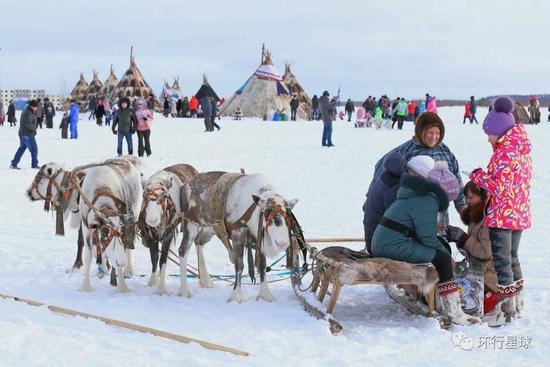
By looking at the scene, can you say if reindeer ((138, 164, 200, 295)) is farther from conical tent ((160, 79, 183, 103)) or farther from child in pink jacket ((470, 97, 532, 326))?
conical tent ((160, 79, 183, 103))

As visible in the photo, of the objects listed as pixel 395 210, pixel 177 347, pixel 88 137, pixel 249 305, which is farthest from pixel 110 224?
pixel 88 137

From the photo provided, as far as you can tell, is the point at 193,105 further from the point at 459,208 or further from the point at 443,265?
the point at 443,265

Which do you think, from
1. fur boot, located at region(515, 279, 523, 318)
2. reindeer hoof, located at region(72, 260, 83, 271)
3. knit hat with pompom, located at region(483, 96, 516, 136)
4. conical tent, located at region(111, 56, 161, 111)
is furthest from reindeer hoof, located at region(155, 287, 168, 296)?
conical tent, located at region(111, 56, 161, 111)

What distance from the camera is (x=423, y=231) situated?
194 inches

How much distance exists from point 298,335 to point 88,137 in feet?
60.1

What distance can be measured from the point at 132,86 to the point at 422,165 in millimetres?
33597

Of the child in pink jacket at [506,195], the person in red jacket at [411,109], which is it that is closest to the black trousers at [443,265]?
the child in pink jacket at [506,195]

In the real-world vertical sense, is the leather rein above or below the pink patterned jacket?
A: below

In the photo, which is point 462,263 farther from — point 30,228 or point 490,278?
point 30,228

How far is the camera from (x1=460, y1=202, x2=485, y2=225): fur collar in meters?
5.27

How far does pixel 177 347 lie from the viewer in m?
4.42

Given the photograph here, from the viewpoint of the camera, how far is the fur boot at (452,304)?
497 cm

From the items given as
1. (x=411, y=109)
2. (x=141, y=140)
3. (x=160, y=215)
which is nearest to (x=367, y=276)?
(x=160, y=215)

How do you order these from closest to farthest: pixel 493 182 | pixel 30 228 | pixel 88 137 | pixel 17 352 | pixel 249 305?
1. pixel 17 352
2. pixel 493 182
3. pixel 249 305
4. pixel 30 228
5. pixel 88 137
